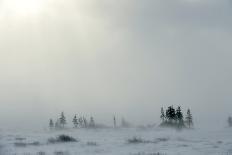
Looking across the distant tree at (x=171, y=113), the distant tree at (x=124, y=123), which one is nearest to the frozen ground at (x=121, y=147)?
the distant tree at (x=171, y=113)

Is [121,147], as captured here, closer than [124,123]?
Yes

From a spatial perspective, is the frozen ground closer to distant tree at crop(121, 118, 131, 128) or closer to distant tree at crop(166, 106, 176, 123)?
distant tree at crop(166, 106, 176, 123)

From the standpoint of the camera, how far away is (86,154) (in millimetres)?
31516

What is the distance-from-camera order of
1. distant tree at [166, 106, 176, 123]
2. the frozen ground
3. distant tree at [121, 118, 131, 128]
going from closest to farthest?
the frozen ground
distant tree at [166, 106, 176, 123]
distant tree at [121, 118, 131, 128]

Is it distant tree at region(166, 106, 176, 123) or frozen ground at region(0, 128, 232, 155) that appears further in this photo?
distant tree at region(166, 106, 176, 123)

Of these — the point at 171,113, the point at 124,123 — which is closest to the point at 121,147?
the point at 171,113

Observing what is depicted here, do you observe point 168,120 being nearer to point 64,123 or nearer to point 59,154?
point 64,123

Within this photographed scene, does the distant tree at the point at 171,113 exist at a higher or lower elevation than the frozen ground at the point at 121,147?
higher

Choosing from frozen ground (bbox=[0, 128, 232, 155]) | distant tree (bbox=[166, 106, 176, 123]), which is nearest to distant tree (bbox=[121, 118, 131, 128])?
distant tree (bbox=[166, 106, 176, 123])

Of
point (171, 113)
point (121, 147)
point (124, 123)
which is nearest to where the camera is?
point (121, 147)

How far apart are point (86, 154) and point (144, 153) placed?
4.99 m

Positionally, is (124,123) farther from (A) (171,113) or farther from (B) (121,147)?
(B) (121,147)

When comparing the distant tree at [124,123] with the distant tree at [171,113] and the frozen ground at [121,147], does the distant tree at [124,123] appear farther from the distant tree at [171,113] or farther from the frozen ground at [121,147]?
the frozen ground at [121,147]

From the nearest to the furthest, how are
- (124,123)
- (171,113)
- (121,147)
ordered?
1. (121,147)
2. (171,113)
3. (124,123)
